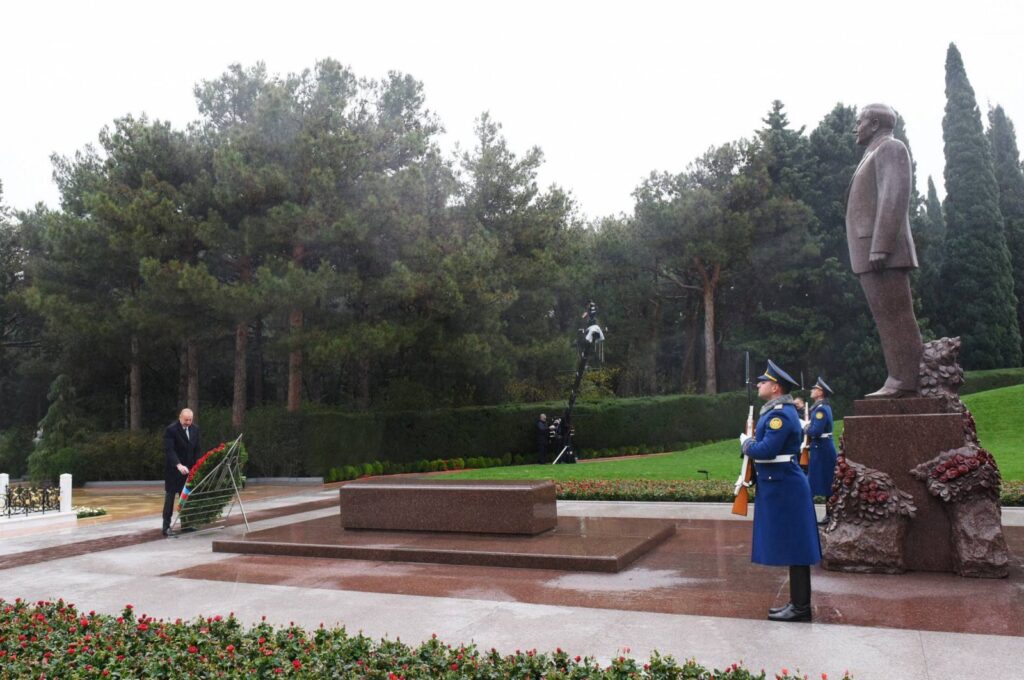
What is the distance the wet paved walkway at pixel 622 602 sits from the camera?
4629 mm

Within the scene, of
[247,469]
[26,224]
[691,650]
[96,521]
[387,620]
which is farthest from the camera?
[26,224]

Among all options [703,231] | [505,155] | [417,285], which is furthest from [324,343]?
[703,231]

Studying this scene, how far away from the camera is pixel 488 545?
801 cm

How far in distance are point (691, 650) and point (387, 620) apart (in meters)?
2.24

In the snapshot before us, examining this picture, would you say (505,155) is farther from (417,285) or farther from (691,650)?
(691,650)

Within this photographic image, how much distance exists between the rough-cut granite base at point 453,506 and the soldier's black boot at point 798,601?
3607mm

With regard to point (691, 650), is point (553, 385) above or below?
above

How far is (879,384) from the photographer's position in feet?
109

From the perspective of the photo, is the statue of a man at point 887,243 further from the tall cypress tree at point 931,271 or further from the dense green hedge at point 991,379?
the tall cypress tree at point 931,271

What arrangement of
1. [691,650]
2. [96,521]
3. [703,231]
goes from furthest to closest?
[703,231] → [96,521] → [691,650]

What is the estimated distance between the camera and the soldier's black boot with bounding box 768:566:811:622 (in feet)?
17.2

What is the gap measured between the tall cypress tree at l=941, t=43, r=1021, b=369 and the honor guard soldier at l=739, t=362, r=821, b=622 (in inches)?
1508

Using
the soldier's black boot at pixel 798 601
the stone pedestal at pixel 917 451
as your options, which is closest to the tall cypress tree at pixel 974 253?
the stone pedestal at pixel 917 451

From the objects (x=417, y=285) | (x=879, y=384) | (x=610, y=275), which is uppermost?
(x=610, y=275)
